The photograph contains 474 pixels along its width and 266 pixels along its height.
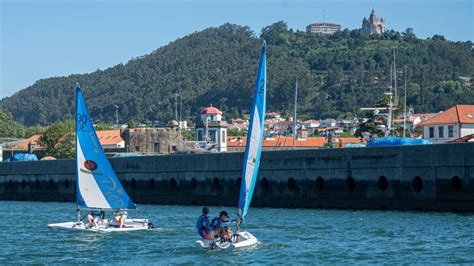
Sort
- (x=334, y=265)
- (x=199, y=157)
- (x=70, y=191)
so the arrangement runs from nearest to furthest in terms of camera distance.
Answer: (x=334, y=265) → (x=199, y=157) → (x=70, y=191)

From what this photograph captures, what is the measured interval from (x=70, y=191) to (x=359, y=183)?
28086 mm

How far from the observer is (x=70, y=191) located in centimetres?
7544

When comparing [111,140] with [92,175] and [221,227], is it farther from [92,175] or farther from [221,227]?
[221,227]

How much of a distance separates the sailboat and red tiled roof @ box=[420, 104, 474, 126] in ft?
165

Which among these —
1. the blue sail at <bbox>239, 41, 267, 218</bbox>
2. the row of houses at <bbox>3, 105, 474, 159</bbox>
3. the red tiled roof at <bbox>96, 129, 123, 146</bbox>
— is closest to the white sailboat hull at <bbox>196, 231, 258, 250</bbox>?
the blue sail at <bbox>239, 41, 267, 218</bbox>

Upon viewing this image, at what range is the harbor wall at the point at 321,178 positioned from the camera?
48531 millimetres

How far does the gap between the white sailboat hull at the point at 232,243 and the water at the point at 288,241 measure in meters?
0.25

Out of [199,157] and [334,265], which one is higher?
[199,157]

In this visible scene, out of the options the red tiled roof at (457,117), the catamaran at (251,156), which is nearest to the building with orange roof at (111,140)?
the red tiled roof at (457,117)

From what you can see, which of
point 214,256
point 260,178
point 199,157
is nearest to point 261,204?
point 260,178

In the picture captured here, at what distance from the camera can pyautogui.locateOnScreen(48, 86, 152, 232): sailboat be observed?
1767 inches

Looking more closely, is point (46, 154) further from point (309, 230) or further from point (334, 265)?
point (334, 265)

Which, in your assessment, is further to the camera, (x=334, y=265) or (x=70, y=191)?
(x=70, y=191)

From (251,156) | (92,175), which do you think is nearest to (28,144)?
(92,175)
